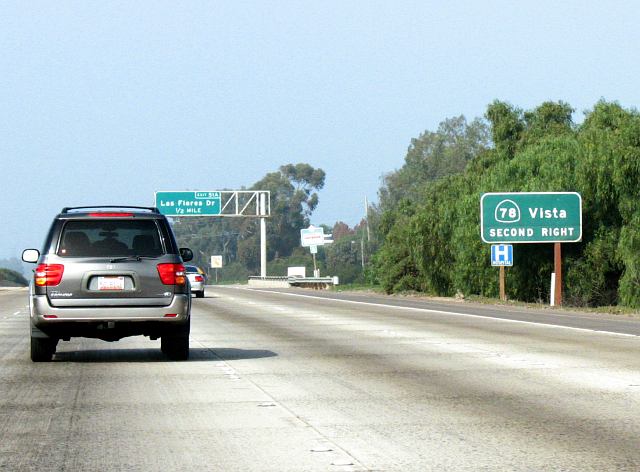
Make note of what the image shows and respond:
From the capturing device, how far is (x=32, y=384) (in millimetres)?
14312

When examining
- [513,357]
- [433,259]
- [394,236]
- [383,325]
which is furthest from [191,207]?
[513,357]

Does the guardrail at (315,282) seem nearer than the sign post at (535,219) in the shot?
No

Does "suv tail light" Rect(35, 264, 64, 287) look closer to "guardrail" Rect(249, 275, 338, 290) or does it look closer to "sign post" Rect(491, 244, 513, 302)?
"sign post" Rect(491, 244, 513, 302)

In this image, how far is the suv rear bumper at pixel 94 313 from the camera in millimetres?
16250

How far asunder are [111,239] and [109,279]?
637 millimetres

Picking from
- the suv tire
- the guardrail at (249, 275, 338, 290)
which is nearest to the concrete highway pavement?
the suv tire

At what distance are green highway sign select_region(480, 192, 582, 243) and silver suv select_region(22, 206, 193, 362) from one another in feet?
105

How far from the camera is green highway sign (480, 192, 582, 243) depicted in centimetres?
4706

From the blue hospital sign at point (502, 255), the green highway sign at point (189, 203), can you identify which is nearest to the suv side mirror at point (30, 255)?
the blue hospital sign at point (502, 255)

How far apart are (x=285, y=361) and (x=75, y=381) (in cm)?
367

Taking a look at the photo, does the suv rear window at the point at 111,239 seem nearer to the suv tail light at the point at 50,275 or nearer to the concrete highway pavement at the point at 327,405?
the suv tail light at the point at 50,275

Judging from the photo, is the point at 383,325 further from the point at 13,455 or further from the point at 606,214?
the point at 606,214

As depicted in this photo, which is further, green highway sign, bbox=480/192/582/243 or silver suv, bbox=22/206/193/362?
green highway sign, bbox=480/192/582/243

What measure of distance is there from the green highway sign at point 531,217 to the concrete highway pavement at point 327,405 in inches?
983
